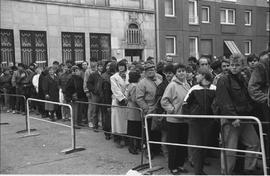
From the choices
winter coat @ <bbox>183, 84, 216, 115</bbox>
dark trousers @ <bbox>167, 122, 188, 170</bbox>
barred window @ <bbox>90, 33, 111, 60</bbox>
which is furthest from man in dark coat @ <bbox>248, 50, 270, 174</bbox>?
barred window @ <bbox>90, 33, 111, 60</bbox>

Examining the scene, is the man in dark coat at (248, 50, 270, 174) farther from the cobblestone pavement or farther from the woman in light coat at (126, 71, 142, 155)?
the woman in light coat at (126, 71, 142, 155)

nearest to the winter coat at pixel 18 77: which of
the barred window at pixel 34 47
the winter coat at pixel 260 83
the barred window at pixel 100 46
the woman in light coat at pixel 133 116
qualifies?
the barred window at pixel 34 47

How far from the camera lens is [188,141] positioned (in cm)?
550

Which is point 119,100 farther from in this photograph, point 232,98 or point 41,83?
point 41,83

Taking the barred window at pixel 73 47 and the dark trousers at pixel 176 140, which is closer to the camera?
the dark trousers at pixel 176 140

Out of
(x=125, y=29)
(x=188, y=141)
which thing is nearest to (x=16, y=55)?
(x=125, y=29)

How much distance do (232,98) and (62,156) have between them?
147 inches

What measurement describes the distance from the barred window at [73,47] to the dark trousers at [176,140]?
13.7m

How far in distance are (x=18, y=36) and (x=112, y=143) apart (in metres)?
11.0

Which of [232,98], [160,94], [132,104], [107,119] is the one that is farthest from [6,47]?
[232,98]

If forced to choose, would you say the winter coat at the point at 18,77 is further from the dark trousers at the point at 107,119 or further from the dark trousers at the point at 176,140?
the dark trousers at the point at 176,140

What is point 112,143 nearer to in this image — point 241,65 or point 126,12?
point 241,65

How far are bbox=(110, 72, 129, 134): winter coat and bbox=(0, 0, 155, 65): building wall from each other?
35.0 ft

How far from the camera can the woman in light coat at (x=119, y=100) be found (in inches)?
294
